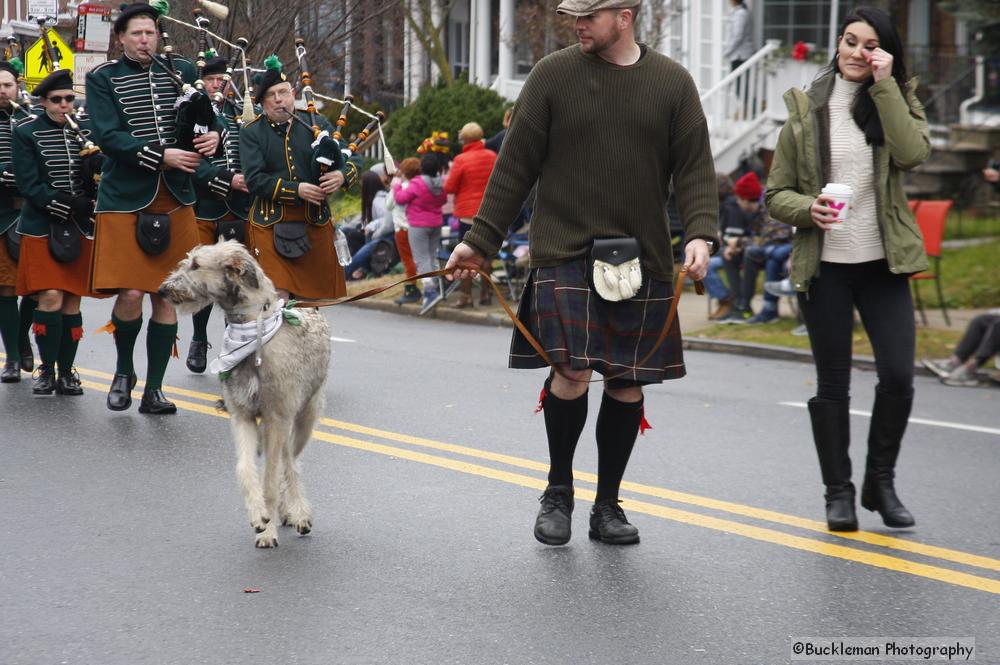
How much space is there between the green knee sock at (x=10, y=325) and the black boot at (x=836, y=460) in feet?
20.7

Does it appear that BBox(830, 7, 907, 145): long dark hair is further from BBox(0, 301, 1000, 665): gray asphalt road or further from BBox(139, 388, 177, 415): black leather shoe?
BBox(139, 388, 177, 415): black leather shoe

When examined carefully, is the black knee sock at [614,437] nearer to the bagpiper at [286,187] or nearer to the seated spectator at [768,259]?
the bagpiper at [286,187]

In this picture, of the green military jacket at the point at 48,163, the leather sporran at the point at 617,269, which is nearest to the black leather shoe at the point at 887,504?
the leather sporran at the point at 617,269

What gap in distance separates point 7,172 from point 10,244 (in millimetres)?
540

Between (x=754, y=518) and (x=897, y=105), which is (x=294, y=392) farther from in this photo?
(x=897, y=105)

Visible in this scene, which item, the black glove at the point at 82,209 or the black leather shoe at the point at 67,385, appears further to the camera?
the black leather shoe at the point at 67,385

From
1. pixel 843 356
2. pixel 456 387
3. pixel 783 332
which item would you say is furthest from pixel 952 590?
pixel 783 332

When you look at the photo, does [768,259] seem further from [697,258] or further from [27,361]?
[697,258]

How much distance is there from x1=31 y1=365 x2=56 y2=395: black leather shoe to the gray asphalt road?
0.19 m

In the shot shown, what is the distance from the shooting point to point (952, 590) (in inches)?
203

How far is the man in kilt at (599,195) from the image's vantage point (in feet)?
17.4

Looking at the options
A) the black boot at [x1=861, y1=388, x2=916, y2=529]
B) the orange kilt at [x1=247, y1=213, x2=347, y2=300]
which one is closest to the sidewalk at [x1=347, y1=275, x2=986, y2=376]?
the orange kilt at [x1=247, y1=213, x2=347, y2=300]

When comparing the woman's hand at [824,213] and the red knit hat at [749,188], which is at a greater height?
the red knit hat at [749,188]

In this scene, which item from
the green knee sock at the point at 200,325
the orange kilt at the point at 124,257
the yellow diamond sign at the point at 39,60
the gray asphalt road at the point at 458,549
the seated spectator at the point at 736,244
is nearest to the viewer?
the gray asphalt road at the point at 458,549
